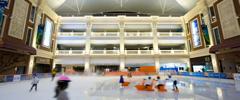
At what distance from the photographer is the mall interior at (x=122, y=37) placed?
→ 17000 mm

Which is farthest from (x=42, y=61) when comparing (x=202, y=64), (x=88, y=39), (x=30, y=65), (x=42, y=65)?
(x=202, y=64)

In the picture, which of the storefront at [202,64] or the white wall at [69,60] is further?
the white wall at [69,60]

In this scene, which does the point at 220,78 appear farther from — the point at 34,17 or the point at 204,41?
the point at 34,17

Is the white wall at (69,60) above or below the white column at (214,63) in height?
above

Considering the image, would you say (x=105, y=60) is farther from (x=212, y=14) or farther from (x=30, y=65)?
(x=212, y=14)

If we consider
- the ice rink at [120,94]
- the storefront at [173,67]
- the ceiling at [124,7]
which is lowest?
the ice rink at [120,94]

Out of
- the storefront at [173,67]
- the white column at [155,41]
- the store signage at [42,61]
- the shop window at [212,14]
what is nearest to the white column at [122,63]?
the white column at [155,41]

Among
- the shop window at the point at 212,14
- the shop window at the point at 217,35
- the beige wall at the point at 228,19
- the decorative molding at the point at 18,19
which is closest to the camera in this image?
the decorative molding at the point at 18,19

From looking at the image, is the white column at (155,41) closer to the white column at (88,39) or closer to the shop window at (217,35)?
the shop window at (217,35)

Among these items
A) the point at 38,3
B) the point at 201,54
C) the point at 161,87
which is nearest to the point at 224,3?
the point at 201,54

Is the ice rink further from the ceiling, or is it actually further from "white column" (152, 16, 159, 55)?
the ceiling

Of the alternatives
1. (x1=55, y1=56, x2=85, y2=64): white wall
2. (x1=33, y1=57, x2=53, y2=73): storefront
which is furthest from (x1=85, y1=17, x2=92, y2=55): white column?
(x1=33, y1=57, x2=53, y2=73): storefront

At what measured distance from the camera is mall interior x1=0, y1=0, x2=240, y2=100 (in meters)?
17.0

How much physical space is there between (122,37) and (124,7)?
8411 mm
